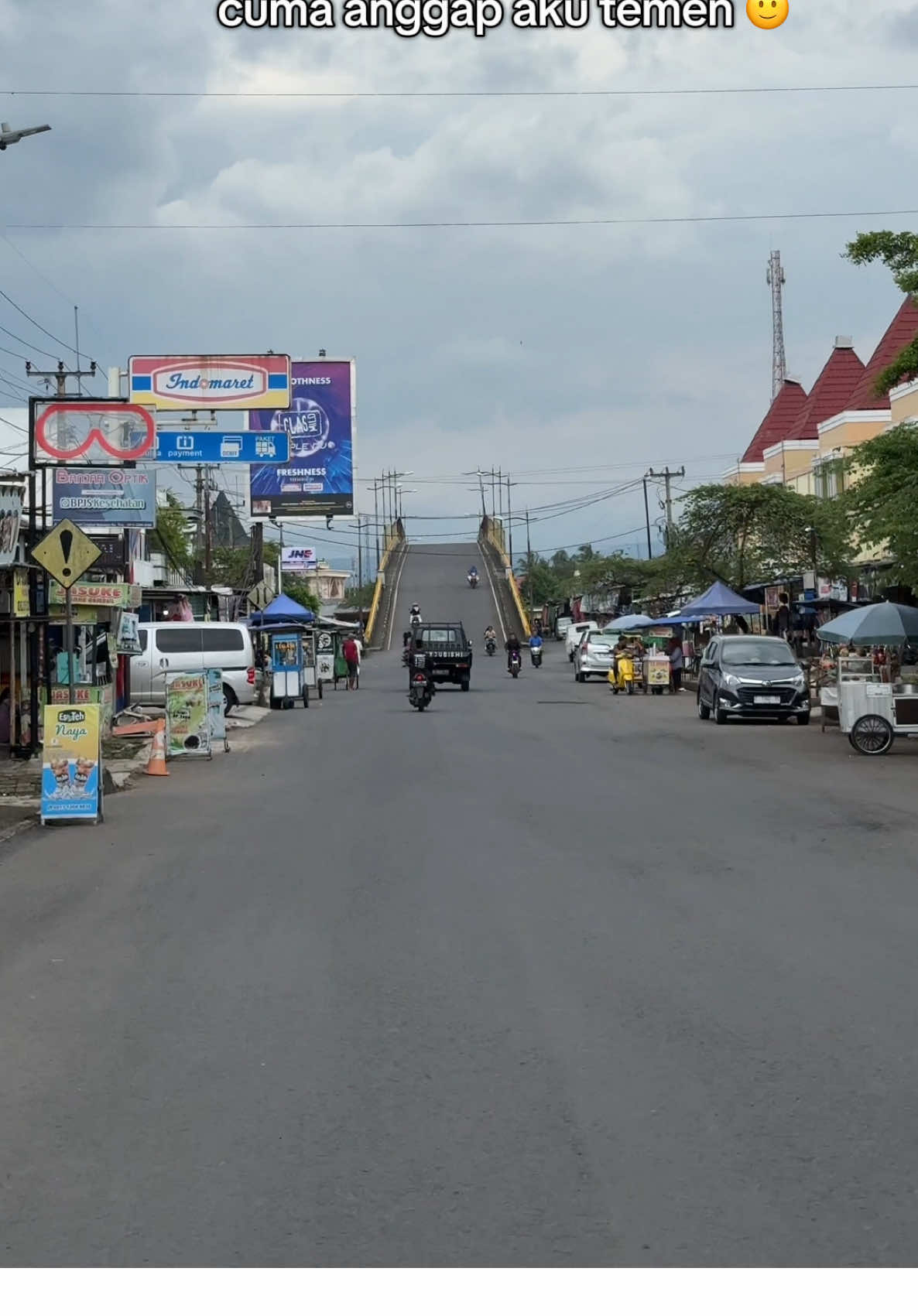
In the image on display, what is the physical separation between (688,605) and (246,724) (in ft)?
50.0

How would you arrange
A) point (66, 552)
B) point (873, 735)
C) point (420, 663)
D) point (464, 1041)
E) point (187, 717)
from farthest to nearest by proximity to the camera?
1. point (420, 663)
2. point (187, 717)
3. point (873, 735)
4. point (66, 552)
5. point (464, 1041)

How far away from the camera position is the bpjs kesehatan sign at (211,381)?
1367 inches

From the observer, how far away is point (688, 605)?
42.9 m

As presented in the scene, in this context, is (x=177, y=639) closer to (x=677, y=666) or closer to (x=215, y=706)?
(x=215, y=706)

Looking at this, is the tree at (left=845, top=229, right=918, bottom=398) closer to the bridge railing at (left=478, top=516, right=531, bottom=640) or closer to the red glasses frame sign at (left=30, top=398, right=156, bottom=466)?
the red glasses frame sign at (left=30, top=398, right=156, bottom=466)

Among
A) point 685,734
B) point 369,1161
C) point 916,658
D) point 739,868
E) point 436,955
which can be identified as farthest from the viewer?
point 916,658

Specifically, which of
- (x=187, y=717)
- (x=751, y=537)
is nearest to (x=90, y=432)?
(x=187, y=717)

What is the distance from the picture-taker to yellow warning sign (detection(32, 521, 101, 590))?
16719 millimetres

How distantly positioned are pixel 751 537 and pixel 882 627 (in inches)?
918

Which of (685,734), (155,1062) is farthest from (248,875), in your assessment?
(685,734)

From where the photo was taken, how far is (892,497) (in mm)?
21844

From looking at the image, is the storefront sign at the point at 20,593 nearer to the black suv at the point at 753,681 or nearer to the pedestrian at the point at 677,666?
the black suv at the point at 753,681

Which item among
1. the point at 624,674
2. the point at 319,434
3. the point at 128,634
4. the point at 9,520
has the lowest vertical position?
the point at 624,674

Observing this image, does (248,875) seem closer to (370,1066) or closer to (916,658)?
(370,1066)
